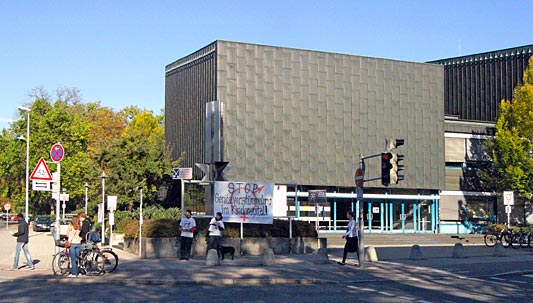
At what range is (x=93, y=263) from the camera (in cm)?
2091

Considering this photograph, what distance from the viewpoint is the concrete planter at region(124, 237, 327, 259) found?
27.2m

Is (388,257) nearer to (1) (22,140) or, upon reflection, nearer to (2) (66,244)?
(2) (66,244)

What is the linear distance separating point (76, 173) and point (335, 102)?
3122 centimetres

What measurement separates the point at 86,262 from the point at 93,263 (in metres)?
0.20

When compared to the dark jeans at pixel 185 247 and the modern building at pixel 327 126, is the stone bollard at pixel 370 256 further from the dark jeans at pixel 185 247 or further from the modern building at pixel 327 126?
the modern building at pixel 327 126

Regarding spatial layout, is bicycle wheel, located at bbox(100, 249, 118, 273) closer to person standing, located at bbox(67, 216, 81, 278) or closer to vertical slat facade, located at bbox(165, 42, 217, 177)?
person standing, located at bbox(67, 216, 81, 278)

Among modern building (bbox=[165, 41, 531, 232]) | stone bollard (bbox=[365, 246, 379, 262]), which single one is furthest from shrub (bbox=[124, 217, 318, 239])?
modern building (bbox=[165, 41, 531, 232])

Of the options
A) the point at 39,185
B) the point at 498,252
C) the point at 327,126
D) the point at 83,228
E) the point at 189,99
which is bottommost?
the point at 498,252

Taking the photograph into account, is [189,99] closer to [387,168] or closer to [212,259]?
[212,259]

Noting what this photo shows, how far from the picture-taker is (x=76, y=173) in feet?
237

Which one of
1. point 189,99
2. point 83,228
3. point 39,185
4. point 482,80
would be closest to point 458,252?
point 83,228

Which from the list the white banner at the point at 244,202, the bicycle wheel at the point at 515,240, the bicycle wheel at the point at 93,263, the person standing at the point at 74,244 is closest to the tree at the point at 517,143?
the bicycle wheel at the point at 515,240

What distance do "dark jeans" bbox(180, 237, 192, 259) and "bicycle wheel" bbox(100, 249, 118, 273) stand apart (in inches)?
157

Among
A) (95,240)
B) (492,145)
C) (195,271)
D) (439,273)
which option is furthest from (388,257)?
(492,145)
